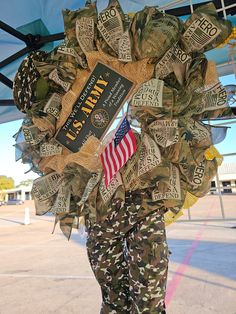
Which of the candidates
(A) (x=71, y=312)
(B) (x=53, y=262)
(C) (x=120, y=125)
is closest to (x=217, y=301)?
(A) (x=71, y=312)

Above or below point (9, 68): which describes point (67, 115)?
below

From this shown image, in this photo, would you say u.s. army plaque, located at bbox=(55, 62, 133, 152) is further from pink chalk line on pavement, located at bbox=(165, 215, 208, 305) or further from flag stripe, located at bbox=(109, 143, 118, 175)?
pink chalk line on pavement, located at bbox=(165, 215, 208, 305)

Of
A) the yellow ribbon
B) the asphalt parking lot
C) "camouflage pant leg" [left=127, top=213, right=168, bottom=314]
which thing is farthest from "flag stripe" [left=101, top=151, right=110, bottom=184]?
the asphalt parking lot

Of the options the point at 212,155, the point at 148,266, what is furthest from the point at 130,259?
the point at 212,155

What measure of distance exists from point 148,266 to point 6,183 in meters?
50.4

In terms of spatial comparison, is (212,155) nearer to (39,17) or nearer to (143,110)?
(143,110)

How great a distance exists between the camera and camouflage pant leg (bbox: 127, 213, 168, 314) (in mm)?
931

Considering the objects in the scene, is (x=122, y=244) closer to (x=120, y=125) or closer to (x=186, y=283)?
(x=120, y=125)

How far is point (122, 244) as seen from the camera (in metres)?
1.09

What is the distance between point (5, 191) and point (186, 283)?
160 ft

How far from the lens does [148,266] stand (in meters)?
0.95

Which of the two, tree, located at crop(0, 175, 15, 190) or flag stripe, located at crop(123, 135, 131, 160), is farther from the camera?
tree, located at crop(0, 175, 15, 190)

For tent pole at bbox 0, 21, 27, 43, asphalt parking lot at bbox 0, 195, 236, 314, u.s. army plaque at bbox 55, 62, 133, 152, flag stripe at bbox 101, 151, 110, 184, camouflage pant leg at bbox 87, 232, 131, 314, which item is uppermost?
tent pole at bbox 0, 21, 27, 43

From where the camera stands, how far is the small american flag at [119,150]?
0.94 metres
